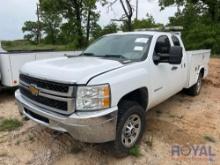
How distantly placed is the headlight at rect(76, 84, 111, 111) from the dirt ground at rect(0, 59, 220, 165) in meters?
0.97

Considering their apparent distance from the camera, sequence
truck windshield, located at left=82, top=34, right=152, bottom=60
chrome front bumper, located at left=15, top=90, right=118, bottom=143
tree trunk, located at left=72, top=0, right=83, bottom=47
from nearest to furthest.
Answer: chrome front bumper, located at left=15, top=90, right=118, bottom=143 < truck windshield, located at left=82, top=34, right=152, bottom=60 < tree trunk, located at left=72, top=0, right=83, bottom=47

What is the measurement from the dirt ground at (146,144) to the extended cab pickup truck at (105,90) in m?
0.36

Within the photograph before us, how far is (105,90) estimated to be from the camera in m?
2.99

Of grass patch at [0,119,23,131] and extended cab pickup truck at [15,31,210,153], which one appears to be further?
grass patch at [0,119,23,131]

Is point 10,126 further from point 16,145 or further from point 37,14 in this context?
point 37,14

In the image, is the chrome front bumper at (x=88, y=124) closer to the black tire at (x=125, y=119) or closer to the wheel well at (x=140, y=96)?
the black tire at (x=125, y=119)

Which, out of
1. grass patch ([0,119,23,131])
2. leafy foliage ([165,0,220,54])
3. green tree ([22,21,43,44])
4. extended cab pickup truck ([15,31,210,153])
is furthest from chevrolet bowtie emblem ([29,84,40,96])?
green tree ([22,21,43,44])

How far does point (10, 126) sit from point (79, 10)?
25.0 metres

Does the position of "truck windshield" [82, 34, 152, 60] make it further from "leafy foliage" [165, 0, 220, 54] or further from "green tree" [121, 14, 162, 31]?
"green tree" [121, 14, 162, 31]

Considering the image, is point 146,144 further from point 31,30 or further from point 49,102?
point 31,30

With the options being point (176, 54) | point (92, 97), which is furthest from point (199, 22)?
point (92, 97)

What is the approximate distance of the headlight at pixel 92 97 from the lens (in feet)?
9.64

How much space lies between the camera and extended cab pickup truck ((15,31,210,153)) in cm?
297

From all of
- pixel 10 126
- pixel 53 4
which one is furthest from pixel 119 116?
pixel 53 4
